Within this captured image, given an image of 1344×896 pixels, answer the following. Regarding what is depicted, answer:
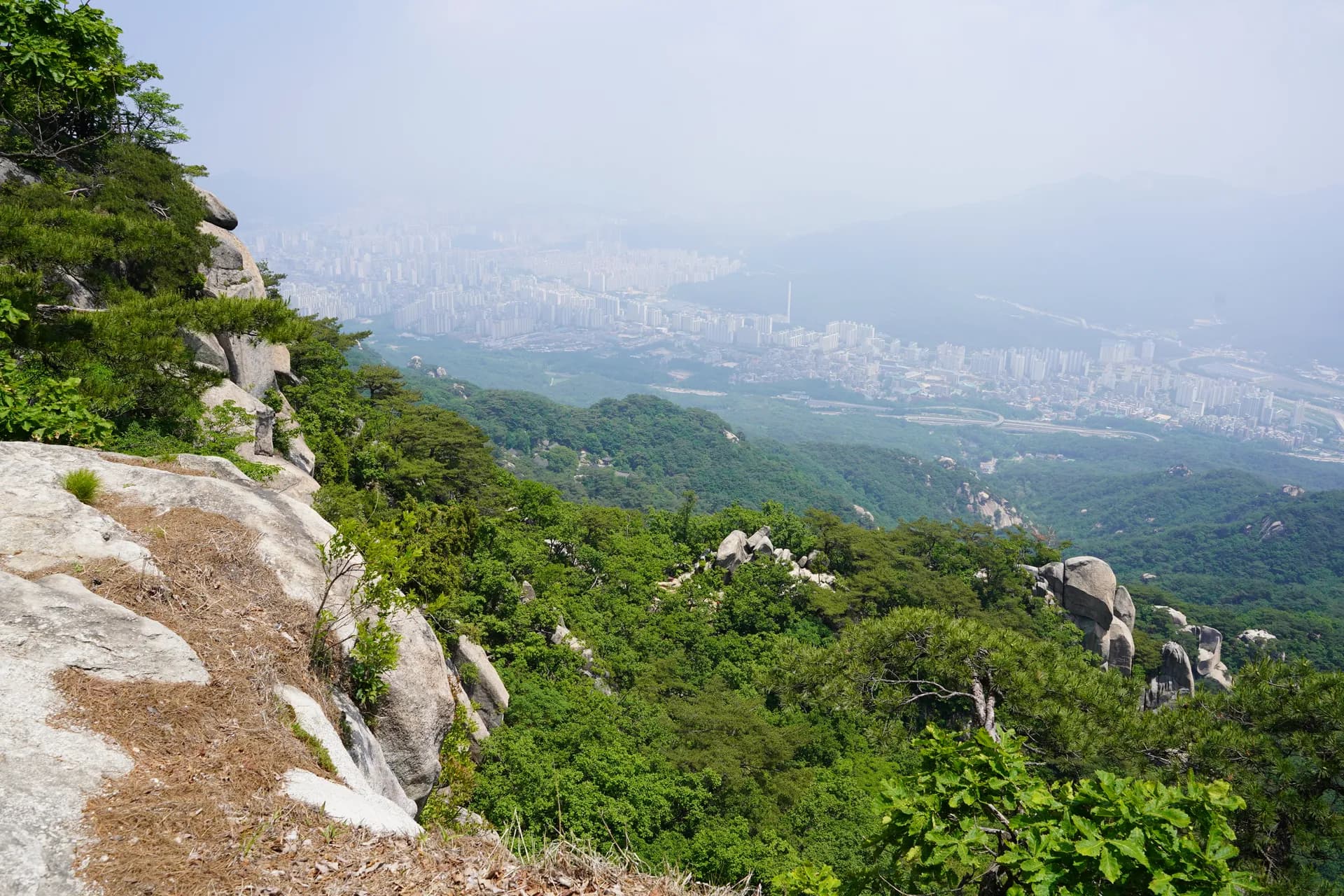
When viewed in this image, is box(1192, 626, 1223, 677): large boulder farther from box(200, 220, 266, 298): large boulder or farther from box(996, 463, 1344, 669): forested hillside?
box(200, 220, 266, 298): large boulder

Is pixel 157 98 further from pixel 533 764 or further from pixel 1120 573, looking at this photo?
pixel 1120 573

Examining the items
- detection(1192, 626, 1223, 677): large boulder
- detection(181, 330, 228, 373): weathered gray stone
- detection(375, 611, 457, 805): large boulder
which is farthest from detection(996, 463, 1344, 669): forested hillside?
detection(181, 330, 228, 373): weathered gray stone

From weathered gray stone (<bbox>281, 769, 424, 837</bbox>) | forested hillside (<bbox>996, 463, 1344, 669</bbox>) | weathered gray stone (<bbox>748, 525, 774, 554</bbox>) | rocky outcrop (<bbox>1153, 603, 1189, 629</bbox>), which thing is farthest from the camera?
forested hillside (<bbox>996, 463, 1344, 669</bbox>)

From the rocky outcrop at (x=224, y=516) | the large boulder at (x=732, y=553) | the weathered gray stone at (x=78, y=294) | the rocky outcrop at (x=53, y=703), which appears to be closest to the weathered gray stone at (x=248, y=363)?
the weathered gray stone at (x=78, y=294)

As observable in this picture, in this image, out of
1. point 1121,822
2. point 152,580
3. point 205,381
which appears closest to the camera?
point 1121,822

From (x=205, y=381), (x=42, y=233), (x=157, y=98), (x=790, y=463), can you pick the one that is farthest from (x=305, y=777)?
(x=790, y=463)
